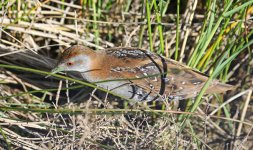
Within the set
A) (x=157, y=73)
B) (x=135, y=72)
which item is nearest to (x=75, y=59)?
(x=135, y=72)

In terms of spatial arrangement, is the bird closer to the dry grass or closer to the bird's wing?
the bird's wing

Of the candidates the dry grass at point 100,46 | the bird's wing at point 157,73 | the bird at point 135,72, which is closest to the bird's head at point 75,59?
the bird at point 135,72

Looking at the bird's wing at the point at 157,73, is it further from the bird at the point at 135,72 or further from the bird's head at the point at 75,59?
the bird's head at the point at 75,59

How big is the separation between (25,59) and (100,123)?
1.26 metres

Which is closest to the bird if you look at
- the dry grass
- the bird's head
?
the bird's head

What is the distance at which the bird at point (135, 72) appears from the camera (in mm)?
3670

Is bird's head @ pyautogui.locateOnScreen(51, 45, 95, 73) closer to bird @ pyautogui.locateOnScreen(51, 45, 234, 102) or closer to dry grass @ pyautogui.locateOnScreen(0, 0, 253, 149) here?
bird @ pyautogui.locateOnScreen(51, 45, 234, 102)

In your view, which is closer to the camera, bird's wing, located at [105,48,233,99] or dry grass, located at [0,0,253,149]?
bird's wing, located at [105,48,233,99]

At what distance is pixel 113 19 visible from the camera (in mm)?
4320

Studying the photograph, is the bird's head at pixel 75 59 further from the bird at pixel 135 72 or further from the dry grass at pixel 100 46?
the dry grass at pixel 100 46

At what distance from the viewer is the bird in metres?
3.67

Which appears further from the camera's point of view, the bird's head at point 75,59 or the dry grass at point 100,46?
the dry grass at point 100,46

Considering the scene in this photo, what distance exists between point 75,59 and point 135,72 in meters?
0.46

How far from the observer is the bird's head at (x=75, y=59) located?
3.65m
